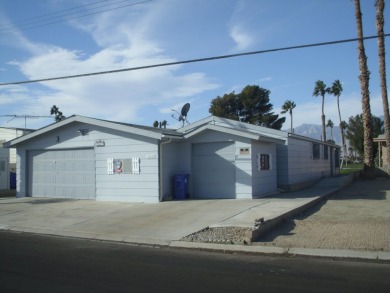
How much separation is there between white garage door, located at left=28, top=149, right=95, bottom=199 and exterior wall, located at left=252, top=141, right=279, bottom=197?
7.10 m

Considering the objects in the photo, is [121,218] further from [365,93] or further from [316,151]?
[365,93]

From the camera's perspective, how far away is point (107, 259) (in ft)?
27.1

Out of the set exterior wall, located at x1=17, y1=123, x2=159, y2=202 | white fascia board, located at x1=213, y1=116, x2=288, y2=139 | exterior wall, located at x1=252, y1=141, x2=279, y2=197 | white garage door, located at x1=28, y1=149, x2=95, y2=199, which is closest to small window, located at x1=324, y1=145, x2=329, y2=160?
white fascia board, located at x1=213, y1=116, x2=288, y2=139

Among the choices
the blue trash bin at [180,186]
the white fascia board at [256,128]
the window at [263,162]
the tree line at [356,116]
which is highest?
the tree line at [356,116]

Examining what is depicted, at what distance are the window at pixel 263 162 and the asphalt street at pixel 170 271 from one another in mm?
8954

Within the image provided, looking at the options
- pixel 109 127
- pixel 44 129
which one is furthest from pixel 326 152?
pixel 44 129

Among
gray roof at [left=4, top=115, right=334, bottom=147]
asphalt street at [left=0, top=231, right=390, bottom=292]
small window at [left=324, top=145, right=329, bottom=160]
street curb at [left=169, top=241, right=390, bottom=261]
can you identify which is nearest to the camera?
asphalt street at [left=0, top=231, right=390, bottom=292]

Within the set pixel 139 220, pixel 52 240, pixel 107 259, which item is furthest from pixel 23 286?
pixel 139 220

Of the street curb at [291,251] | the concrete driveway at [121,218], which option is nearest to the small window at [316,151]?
the concrete driveway at [121,218]

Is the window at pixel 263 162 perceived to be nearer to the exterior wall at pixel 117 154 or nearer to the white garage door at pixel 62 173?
the exterior wall at pixel 117 154

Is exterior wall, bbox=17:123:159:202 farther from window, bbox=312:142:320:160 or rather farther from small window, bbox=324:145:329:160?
small window, bbox=324:145:329:160

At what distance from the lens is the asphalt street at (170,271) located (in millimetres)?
6172

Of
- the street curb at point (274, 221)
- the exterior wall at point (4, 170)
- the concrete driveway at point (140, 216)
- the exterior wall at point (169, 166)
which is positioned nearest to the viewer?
the street curb at point (274, 221)

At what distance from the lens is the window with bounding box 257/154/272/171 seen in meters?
17.6
